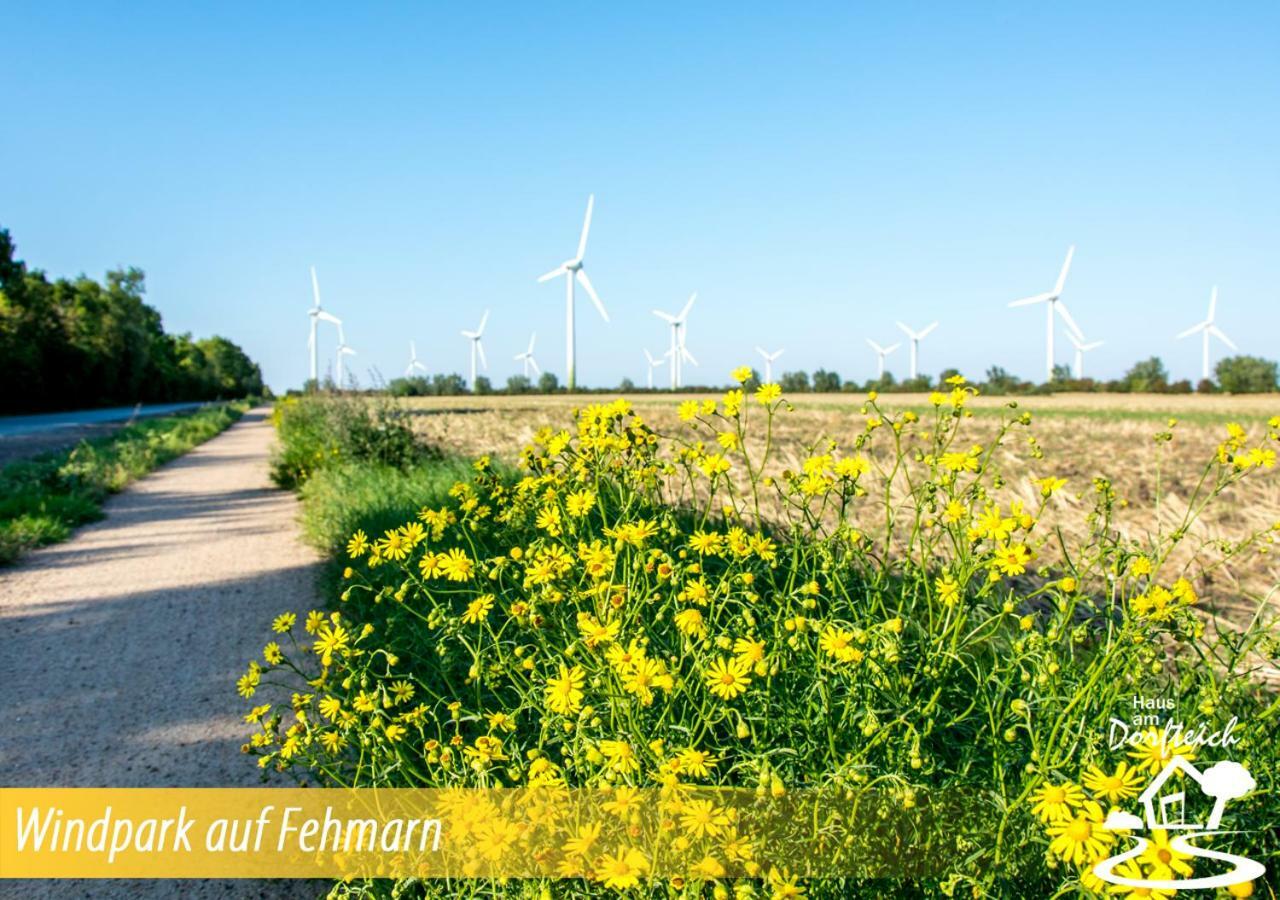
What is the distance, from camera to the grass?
348 inches

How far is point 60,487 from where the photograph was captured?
11930 mm

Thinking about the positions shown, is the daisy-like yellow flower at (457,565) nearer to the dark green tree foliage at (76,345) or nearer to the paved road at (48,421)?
the paved road at (48,421)

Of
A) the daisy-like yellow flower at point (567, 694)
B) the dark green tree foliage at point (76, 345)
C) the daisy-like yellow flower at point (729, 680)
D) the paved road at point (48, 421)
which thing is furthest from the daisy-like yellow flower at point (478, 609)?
the dark green tree foliage at point (76, 345)

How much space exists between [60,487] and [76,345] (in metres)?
41.8

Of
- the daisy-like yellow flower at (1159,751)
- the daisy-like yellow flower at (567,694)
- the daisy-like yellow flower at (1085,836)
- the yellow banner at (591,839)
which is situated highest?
the daisy-like yellow flower at (567,694)

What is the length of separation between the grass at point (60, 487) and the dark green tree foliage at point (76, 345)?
27857 mm

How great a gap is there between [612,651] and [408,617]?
2.94 meters

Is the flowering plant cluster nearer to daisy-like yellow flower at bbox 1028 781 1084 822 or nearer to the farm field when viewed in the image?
daisy-like yellow flower at bbox 1028 781 1084 822

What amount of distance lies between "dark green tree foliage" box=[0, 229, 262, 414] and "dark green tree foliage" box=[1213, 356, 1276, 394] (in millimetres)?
54686

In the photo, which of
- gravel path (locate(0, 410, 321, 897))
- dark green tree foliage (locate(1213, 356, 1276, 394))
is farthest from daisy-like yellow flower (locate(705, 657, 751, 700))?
dark green tree foliage (locate(1213, 356, 1276, 394))

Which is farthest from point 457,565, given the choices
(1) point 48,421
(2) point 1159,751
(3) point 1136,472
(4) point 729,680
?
→ (1) point 48,421

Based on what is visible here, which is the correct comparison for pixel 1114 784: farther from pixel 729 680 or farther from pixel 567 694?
pixel 567 694

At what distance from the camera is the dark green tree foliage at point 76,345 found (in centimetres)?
4019

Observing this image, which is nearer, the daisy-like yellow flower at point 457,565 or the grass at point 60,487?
the daisy-like yellow flower at point 457,565
